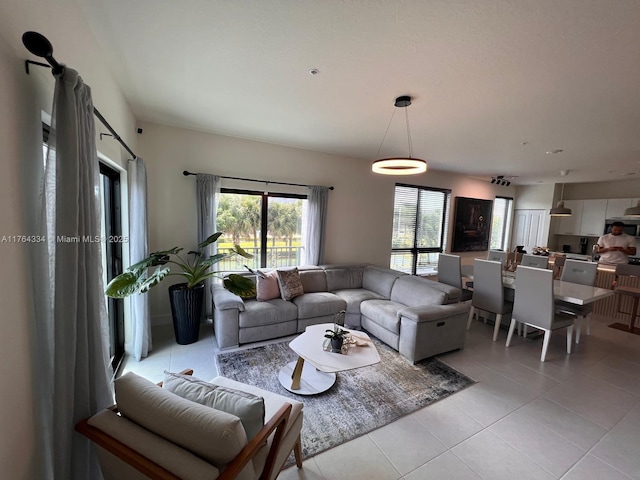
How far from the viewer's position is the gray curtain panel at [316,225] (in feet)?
14.4

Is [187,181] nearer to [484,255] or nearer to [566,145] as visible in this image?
[566,145]

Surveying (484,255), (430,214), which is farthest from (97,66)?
(484,255)

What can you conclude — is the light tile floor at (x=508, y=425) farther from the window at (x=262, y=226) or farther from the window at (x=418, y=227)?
the window at (x=418, y=227)

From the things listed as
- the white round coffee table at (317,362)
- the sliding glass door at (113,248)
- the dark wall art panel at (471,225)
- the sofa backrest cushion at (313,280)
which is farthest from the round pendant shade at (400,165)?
the dark wall art panel at (471,225)

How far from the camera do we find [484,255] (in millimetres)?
6867

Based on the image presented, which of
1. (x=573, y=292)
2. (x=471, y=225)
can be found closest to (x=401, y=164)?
(x=573, y=292)

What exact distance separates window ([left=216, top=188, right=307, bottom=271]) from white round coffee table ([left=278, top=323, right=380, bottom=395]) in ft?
6.02

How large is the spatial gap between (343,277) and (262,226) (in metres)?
1.57

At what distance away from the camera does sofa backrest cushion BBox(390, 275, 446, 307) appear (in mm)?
3332

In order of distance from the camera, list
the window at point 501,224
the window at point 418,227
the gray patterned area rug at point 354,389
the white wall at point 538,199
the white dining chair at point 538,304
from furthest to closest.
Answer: the window at point 501,224
the white wall at point 538,199
the window at point 418,227
the white dining chair at point 538,304
the gray patterned area rug at point 354,389

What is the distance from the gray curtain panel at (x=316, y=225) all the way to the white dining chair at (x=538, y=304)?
2.77m

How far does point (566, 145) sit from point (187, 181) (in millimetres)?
5235

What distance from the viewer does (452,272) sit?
4.23 m

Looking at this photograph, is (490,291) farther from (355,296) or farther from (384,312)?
(355,296)
